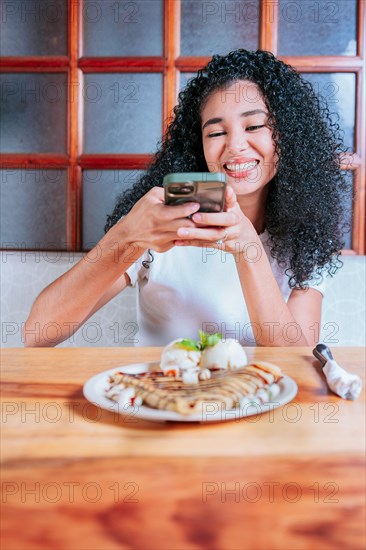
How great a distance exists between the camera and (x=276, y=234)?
5.03ft

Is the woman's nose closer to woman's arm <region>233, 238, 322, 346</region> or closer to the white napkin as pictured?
woman's arm <region>233, 238, 322, 346</region>

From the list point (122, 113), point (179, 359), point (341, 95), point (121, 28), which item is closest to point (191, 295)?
point (179, 359)

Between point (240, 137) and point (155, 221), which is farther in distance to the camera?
point (240, 137)

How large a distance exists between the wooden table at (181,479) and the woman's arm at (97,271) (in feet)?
1.59

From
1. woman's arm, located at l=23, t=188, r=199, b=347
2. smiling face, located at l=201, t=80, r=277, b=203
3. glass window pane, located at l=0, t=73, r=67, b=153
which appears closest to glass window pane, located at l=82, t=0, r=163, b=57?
glass window pane, located at l=0, t=73, r=67, b=153

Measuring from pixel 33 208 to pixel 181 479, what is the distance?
2.10 meters

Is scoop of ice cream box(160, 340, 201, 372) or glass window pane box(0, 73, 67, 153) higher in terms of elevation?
glass window pane box(0, 73, 67, 153)

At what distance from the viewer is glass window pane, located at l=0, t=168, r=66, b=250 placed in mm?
2424

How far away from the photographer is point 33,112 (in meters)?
2.43

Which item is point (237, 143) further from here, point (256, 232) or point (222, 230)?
point (222, 230)

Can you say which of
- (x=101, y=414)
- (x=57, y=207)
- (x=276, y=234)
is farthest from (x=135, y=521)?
(x=57, y=207)

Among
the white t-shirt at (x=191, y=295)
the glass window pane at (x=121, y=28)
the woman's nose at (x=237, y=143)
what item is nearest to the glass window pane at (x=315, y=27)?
the glass window pane at (x=121, y=28)

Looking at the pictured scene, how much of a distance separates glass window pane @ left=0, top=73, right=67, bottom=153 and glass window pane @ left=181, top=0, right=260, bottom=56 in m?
0.58

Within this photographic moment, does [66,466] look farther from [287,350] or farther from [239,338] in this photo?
[239,338]
